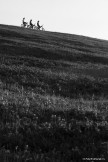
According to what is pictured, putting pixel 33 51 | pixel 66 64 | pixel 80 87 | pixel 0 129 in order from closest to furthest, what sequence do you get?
pixel 0 129, pixel 80 87, pixel 66 64, pixel 33 51

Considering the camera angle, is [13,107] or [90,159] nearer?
[90,159]

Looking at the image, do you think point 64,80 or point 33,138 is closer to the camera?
point 33,138

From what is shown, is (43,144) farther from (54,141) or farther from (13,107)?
(13,107)

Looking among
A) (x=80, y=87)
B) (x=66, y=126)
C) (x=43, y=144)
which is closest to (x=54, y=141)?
(x=43, y=144)

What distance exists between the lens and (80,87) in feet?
69.8

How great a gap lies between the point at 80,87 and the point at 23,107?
1016 cm

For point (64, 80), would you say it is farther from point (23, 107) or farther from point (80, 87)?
point (23, 107)

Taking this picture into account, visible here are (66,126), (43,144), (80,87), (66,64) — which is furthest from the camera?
(66,64)

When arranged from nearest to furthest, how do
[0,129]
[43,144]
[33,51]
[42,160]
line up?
[42,160] < [43,144] < [0,129] < [33,51]

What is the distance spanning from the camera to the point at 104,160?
24.3 ft

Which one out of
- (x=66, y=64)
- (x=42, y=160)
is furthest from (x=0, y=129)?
(x=66, y=64)

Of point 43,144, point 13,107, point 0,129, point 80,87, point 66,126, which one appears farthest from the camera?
point 80,87

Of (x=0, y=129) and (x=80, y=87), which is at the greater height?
(x=0, y=129)

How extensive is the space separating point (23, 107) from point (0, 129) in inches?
103
